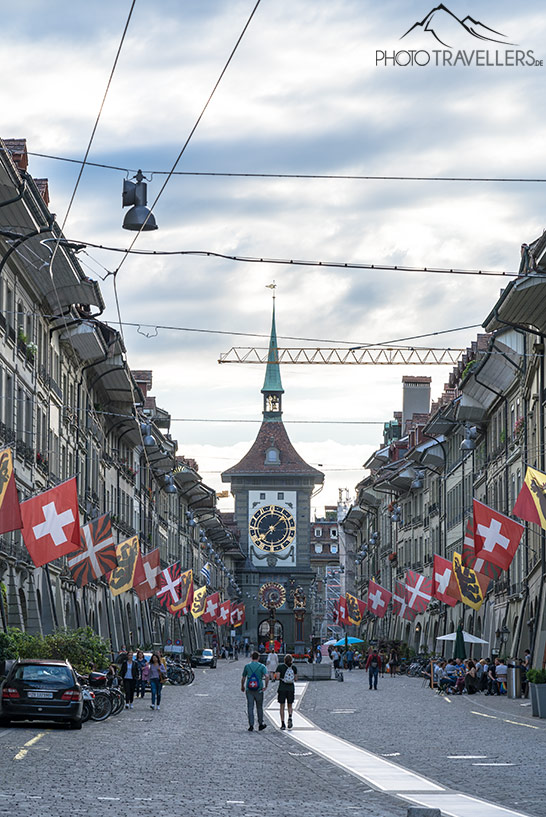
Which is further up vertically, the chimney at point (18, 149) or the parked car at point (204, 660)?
the chimney at point (18, 149)

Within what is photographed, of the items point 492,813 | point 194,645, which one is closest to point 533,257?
point 492,813

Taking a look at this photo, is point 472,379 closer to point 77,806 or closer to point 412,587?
point 412,587

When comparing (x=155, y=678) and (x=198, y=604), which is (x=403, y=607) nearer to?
(x=198, y=604)

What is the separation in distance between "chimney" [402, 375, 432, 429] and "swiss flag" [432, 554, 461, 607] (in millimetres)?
60142

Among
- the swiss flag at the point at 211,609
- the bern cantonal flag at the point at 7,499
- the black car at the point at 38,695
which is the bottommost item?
the black car at the point at 38,695

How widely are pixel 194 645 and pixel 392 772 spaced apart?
102 meters

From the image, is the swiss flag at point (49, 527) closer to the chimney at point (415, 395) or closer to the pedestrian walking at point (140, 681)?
the pedestrian walking at point (140, 681)

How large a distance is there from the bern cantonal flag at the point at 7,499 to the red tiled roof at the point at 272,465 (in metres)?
146

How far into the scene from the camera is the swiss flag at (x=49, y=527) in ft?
108

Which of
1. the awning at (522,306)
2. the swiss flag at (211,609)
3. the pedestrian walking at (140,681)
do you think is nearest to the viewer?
the pedestrian walking at (140,681)

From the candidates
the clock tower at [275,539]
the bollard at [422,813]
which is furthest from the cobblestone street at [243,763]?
the clock tower at [275,539]

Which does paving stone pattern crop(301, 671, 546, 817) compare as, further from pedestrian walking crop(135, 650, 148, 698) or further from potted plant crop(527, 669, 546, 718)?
pedestrian walking crop(135, 650, 148, 698)

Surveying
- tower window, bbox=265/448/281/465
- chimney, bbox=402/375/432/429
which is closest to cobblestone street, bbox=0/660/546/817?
chimney, bbox=402/375/432/429

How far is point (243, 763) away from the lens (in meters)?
22.0
